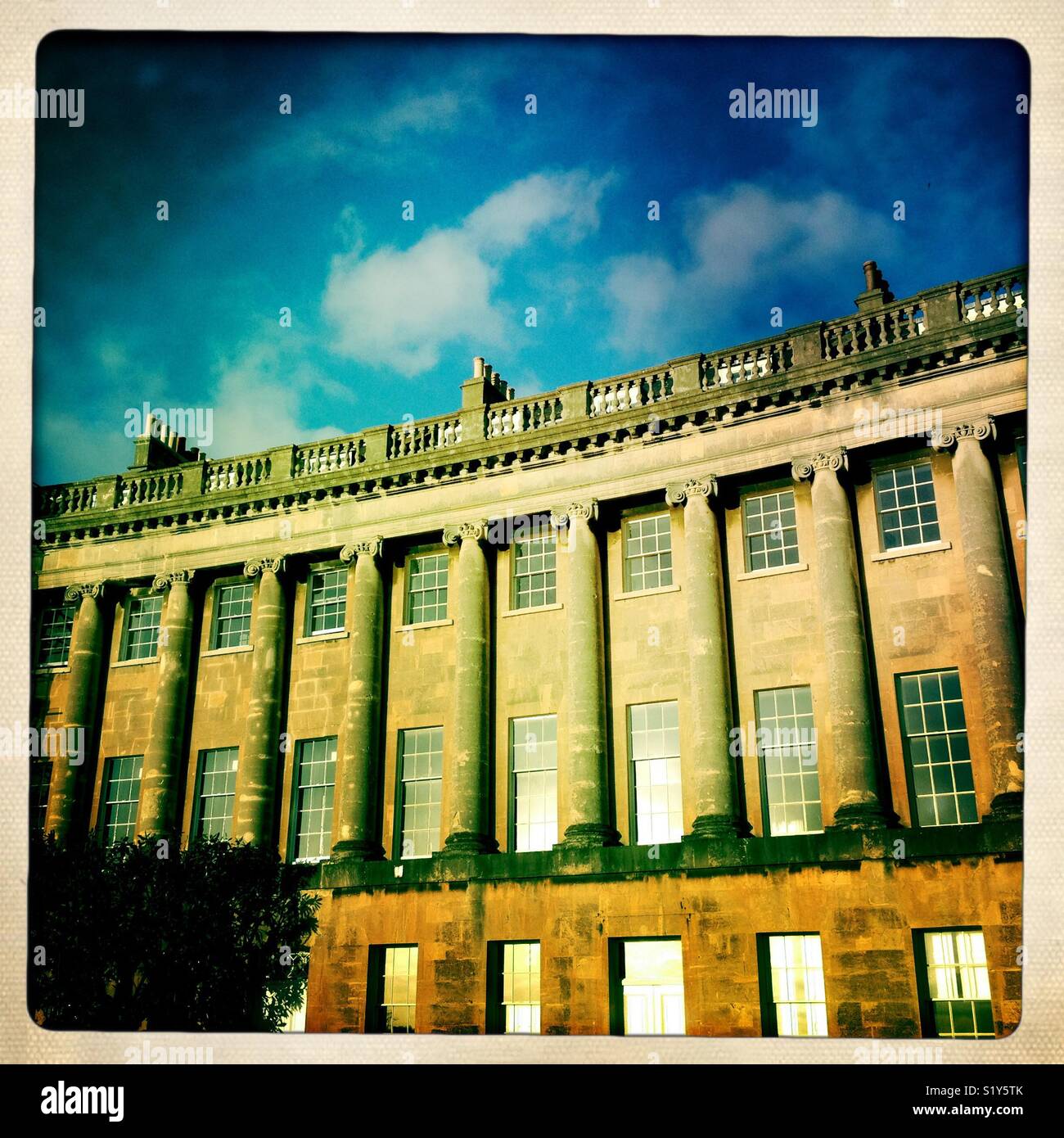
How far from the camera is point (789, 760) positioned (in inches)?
725

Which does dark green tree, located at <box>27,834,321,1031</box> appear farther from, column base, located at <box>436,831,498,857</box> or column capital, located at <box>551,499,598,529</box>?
column capital, located at <box>551,499,598,529</box>

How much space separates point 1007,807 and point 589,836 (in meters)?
6.57

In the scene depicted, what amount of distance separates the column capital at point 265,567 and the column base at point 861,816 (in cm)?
1196

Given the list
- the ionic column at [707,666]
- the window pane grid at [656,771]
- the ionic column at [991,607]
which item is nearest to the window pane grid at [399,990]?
the window pane grid at [656,771]

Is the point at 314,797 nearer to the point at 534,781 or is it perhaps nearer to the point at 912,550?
the point at 534,781

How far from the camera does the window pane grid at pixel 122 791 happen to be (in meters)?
22.1

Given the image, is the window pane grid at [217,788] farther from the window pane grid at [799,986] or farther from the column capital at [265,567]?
the window pane grid at [799,986]

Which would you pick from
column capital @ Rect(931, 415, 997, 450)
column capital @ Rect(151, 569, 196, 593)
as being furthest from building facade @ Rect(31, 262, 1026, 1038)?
column capital @ Rect(151, 569, 196, 593)

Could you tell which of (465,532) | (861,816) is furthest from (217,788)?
(861,816)

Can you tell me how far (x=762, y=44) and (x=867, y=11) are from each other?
1.12 metres

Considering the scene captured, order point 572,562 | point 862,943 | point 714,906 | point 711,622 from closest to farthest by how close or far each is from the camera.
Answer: point 862,943, point 714,906, point 711,622, point 572,562

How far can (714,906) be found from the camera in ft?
56.6
